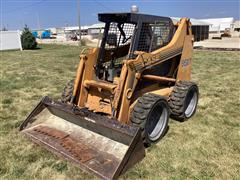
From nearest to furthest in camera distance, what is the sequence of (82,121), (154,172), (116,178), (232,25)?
(116,178)
(154,172)
(82,121)
(232,25)

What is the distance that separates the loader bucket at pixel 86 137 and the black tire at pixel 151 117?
35 centimetres

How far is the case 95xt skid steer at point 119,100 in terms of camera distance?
3590mm

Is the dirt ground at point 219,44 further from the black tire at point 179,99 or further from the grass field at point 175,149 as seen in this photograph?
the black tire at point 179,99

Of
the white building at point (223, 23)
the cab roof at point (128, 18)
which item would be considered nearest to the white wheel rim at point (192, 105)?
the cab roof at point (128, 18)

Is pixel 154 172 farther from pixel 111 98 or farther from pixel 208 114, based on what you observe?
pixel 208 114

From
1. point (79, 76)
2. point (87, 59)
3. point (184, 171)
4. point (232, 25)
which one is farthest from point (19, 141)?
point (232, 25)

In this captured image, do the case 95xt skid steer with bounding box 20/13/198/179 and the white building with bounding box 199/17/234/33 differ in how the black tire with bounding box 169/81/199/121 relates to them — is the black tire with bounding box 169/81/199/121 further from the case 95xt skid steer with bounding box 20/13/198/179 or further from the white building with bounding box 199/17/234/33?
the white building with bounding box 199/17/234/33

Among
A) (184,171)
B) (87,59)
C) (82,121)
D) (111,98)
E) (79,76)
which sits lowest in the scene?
(184,171)

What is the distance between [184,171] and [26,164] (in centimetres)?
216

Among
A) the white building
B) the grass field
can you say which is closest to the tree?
the grass field

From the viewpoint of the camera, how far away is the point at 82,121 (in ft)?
13.4

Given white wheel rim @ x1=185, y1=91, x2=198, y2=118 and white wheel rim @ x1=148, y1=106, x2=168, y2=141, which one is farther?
white wheel rim @ x1=185, y1=91, x2=198, y2=118

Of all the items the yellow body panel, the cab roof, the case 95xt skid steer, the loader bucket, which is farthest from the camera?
the cab roof

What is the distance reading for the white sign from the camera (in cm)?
2273
